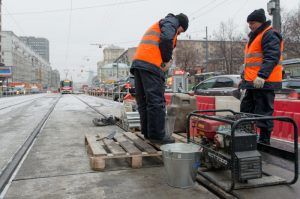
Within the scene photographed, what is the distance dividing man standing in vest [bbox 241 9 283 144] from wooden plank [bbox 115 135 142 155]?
173 centimetres

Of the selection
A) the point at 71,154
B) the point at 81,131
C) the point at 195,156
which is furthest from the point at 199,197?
the point at 81,131

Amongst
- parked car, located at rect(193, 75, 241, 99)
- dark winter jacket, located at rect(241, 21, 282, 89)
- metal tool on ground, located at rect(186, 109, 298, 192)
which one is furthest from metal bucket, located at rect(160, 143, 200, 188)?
parked car, located at rect(193, 75, 241, 99)

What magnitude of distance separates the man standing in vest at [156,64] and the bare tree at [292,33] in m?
30.9

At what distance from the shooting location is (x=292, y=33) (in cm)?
3353

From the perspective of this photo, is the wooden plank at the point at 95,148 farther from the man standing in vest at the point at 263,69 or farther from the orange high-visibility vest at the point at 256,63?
the orange high-visibility vest at the point at 256,63

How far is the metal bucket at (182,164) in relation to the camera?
11.8 ft

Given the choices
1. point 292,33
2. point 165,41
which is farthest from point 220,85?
point 292,33

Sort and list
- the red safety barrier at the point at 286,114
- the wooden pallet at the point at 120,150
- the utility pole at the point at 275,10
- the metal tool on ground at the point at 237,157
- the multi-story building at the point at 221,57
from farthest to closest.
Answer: the multi-story building at the point at 221,57 → the utility pole at the point at 275,10 → the red safety barrier at the point at 286,114 → the wooden pallet at the point at 120,150 → the metal tool on ground at the point at 237,157

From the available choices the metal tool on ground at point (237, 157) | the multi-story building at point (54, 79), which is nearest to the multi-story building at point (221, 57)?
the metal tool on ground at point (237, 157)

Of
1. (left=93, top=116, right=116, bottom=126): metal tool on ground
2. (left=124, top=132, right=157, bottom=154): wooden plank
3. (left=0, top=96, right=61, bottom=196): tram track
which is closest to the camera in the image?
(left=0, top=96, right=61, bottom=196): tram track

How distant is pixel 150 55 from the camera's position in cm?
493

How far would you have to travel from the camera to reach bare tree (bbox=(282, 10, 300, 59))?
3288 cm

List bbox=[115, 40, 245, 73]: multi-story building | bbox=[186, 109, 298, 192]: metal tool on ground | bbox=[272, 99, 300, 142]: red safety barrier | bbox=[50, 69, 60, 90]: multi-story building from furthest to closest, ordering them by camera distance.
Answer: bbox=[50, 69, 60, 90]: multi-story building, bbox=[115, 40, 245, 73]: multi-story building, bbox=[272, 99, 300, 142]: red safety barrier, bbox=[186, 109, 298, 192]: metal tool on ground

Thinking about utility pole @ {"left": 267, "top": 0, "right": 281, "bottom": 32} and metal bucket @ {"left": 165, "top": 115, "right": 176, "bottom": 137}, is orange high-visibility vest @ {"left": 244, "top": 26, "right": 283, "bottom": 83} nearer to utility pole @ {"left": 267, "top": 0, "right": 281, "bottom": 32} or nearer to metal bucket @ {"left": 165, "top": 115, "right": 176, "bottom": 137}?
metal bucket @ {"left": 165, "top": 115, "right": 176, "bottom": 137}
